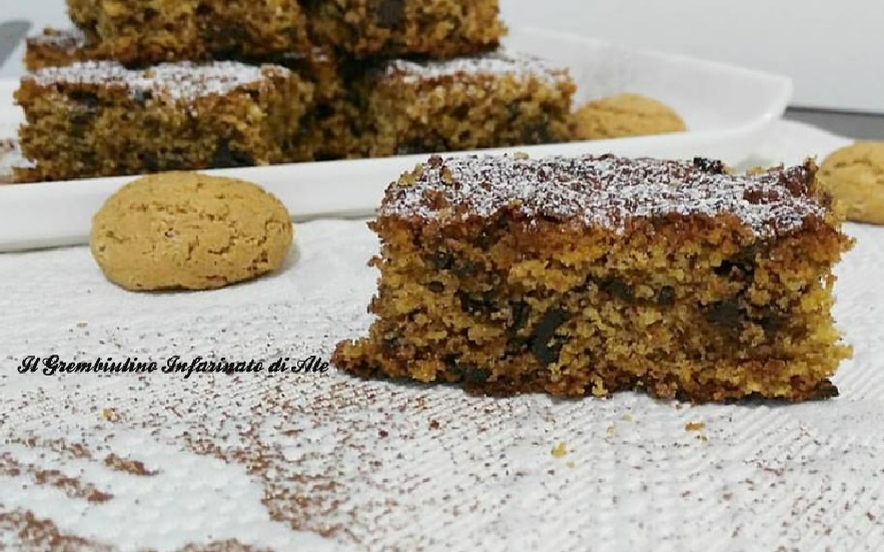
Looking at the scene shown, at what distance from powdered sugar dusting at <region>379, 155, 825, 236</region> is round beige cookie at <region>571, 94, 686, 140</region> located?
113cm

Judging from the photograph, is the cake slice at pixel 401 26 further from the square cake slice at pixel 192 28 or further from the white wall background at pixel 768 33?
the white wall background at pixel 768 33

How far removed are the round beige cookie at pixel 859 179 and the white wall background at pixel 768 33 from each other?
5.78 ft

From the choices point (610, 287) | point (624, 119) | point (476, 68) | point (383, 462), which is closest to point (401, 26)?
point (476, 68)

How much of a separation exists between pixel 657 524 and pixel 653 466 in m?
0.14

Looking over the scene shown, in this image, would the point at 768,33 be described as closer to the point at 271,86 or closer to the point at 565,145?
the point at 565,145

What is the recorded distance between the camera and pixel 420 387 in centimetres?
170

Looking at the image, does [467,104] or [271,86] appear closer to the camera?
[271,86]

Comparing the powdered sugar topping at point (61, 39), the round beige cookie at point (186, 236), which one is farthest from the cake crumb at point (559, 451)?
the powdered sugar topping at point (61, 39)

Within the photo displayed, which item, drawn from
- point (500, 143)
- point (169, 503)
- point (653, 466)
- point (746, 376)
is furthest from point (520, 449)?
point (500, 143)

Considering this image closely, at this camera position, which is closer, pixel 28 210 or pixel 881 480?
pixel 881 480

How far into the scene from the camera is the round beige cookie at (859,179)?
98.2 inches

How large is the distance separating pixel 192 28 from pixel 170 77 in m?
0.18

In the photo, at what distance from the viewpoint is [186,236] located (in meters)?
2.09

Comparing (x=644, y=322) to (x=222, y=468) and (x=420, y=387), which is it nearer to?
(x=420, y=387)
